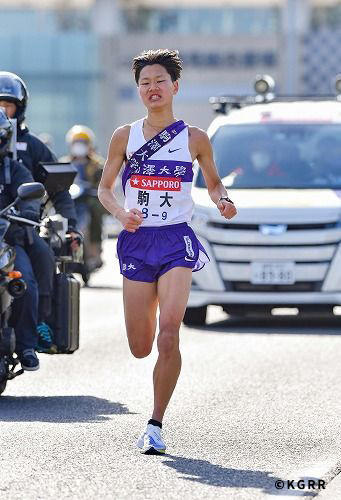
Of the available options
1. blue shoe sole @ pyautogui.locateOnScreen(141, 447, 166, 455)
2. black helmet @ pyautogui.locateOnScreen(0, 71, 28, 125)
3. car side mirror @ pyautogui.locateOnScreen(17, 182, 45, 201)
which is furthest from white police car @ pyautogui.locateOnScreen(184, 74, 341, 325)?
blue shoe sole @ pyautogui.locateOnScreen(141, 447, 166, 455)

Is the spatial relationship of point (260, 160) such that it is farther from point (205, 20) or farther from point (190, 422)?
point (205, 20)

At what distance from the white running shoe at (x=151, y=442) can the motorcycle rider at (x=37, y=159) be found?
121 inches

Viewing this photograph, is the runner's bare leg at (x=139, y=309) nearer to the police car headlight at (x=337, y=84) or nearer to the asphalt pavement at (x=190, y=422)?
the asphalt pavement at (x=190, y=422)

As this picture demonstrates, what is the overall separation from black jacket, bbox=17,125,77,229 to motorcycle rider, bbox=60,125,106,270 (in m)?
11.0

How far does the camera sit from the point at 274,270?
16.0m

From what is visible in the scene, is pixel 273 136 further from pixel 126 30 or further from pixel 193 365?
pixel 126 30

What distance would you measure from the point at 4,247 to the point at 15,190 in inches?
34.1

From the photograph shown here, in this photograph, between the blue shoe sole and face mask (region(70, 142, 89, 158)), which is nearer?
the blue shoe sole

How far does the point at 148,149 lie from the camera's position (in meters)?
8.98

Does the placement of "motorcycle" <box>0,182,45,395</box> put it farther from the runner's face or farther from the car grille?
the car grille

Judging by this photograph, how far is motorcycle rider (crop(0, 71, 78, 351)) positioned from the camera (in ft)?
38.4

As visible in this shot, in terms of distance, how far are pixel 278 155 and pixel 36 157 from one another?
5.02 meters

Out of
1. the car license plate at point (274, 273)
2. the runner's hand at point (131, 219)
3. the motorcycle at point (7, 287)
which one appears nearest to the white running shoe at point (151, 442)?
the runner's hand at point (131, 219)

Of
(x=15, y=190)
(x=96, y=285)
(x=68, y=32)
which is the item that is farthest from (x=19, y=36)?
(x=15, y=190)
